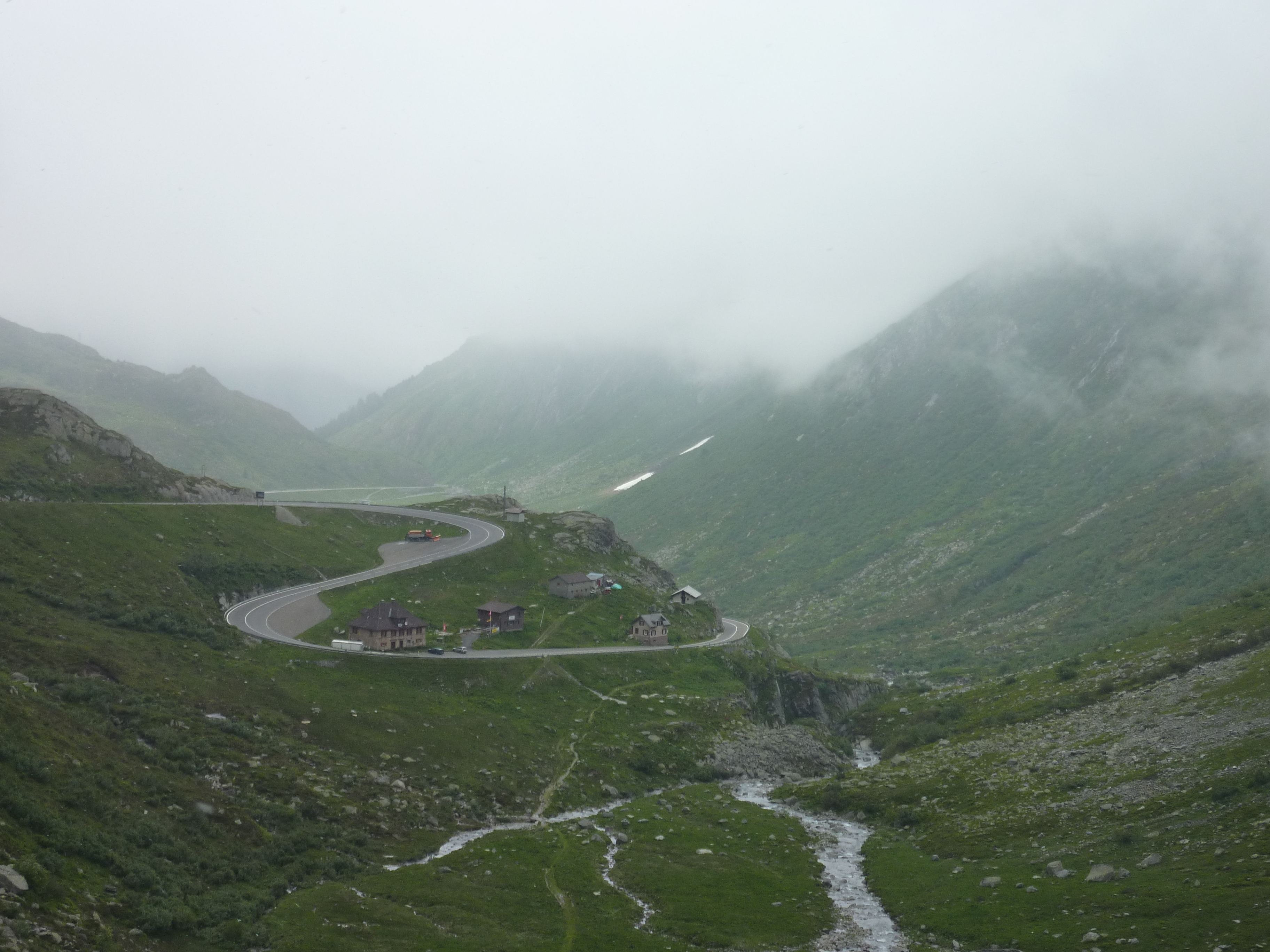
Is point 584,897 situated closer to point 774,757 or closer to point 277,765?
point 277,765

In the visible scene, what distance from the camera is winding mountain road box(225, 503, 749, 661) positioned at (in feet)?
375

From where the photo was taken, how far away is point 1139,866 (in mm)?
62125

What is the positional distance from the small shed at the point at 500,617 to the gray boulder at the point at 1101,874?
86.7 metres

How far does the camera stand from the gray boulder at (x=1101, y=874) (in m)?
61.8

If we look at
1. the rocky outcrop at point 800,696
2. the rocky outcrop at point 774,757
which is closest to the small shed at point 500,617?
the rocky outcrop at point 800,696

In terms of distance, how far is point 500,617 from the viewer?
13425 cm

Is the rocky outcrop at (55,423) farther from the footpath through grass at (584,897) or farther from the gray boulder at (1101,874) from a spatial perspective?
Result: the gray boulder at (1101,874)

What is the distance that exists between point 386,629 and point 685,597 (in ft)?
222

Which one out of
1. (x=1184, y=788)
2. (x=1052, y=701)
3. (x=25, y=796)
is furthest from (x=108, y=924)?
(x=1052, y=701)

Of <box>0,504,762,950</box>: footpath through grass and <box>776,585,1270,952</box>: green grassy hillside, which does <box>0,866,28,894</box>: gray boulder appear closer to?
<box>0,504,762,950</box>: footpath through grass

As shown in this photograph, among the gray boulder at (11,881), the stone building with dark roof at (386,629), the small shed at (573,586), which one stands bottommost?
the small shed at (573,586)

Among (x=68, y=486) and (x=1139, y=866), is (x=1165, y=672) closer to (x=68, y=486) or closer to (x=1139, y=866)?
(x=1139, y=866)

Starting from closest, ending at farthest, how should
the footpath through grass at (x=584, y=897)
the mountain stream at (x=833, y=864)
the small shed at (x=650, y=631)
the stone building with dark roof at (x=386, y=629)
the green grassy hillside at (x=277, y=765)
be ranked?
the green grassy hillside at (x=277, y=765) → the footpath through grass at (x=584, y=897) → the mountain stream at (x=833, y=864) → the stone building with dark roof at (x=386, y=629) → the small shed at (x=650, y=631)

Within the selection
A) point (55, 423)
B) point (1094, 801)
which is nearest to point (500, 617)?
point (55, 423)
